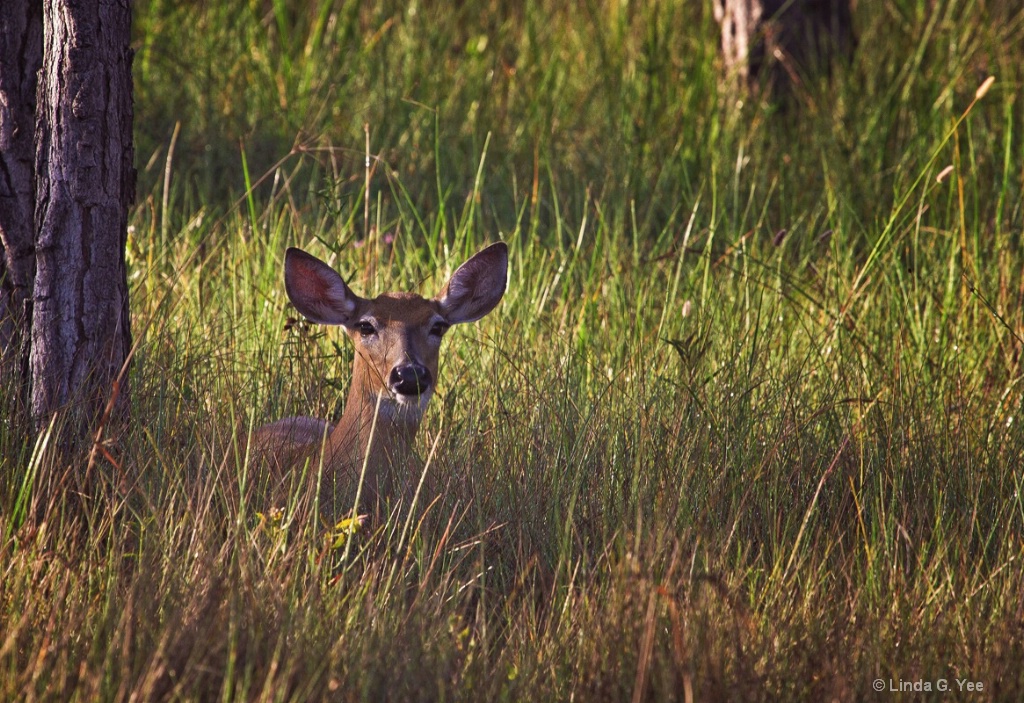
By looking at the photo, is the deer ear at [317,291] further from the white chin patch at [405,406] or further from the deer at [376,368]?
the white chin patch at [405,406]

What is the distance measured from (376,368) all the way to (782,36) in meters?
4.87

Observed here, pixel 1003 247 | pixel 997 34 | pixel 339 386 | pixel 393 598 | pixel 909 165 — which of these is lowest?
pixel 393 598

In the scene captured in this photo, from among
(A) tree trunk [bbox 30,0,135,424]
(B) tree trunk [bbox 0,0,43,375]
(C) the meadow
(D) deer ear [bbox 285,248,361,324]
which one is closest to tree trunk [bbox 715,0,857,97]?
(C) the meadow

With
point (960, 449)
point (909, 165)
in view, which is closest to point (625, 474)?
point (960, 449)

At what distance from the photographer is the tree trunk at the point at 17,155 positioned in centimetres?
386

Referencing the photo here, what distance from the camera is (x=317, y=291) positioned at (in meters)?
4.21

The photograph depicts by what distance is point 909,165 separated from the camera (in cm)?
645

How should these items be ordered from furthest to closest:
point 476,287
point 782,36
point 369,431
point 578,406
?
1. point 782,36
2. point 476,287
3. point 578,406
4. point 369,431

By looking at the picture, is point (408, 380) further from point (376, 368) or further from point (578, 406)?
point (578, 406)

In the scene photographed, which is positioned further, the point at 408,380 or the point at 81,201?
the point at 408,380

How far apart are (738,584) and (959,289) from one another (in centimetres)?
291

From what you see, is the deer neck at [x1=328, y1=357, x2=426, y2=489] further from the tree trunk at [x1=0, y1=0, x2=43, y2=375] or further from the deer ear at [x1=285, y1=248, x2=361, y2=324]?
the tree trunk at [x1=0, y1=0, x2=43, y2=375]

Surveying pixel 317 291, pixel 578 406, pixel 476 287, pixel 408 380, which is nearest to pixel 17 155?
pixel 317 291

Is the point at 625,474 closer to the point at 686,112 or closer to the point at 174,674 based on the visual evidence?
the point at 174,674
